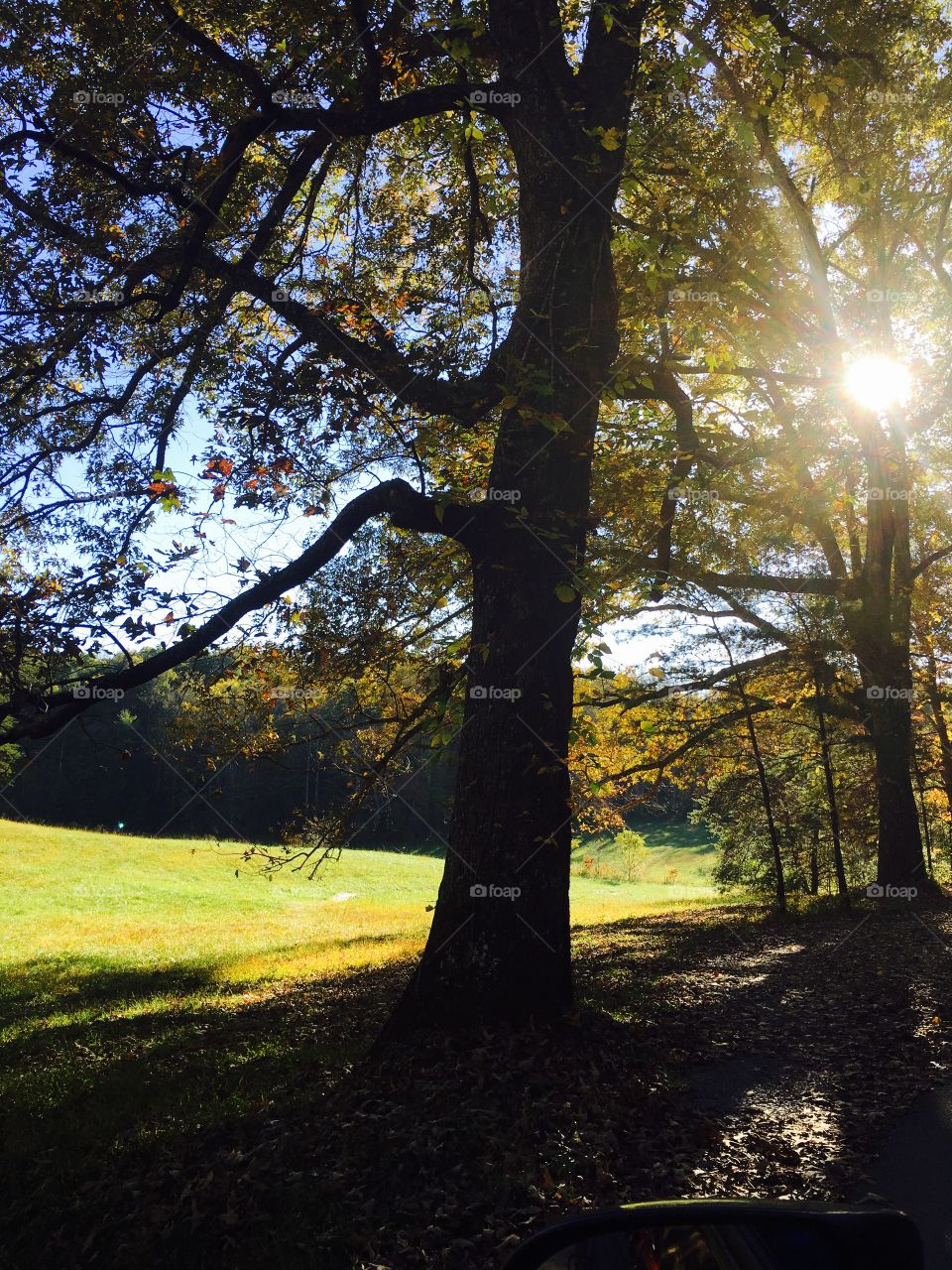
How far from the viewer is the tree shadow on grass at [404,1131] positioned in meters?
4.23

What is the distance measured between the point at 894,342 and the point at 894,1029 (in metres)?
15.8

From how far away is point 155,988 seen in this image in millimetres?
13930

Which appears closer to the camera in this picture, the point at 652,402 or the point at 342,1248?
the point at 342,1248

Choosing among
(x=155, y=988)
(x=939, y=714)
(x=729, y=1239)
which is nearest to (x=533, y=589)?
(x=729, y=1239)

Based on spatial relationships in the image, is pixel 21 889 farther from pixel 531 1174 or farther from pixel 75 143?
pixel 531 1174

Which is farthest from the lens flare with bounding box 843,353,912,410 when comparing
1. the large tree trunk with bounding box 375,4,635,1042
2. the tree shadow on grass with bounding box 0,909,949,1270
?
the tree shadow on grass with bounding box 0,909,949,1270

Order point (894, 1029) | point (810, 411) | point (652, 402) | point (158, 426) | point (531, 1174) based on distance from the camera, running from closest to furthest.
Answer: point (531, 1174) → point (894, 1029) → point (158, 426) → point (652, 402) → point (810, 411)

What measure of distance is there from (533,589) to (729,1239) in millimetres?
6045

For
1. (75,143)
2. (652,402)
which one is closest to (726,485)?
(652,402)

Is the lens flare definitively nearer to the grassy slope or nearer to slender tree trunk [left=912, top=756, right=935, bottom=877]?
slender tree trunk [left=912, top=756, right=935, bottom=877]

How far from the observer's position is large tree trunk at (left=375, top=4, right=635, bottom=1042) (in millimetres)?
6758

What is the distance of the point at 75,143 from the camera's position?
8977 mm

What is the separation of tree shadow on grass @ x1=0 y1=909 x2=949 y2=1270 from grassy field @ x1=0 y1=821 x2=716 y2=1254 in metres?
0.06

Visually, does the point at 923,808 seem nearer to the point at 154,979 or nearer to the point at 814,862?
the point at 814,862
